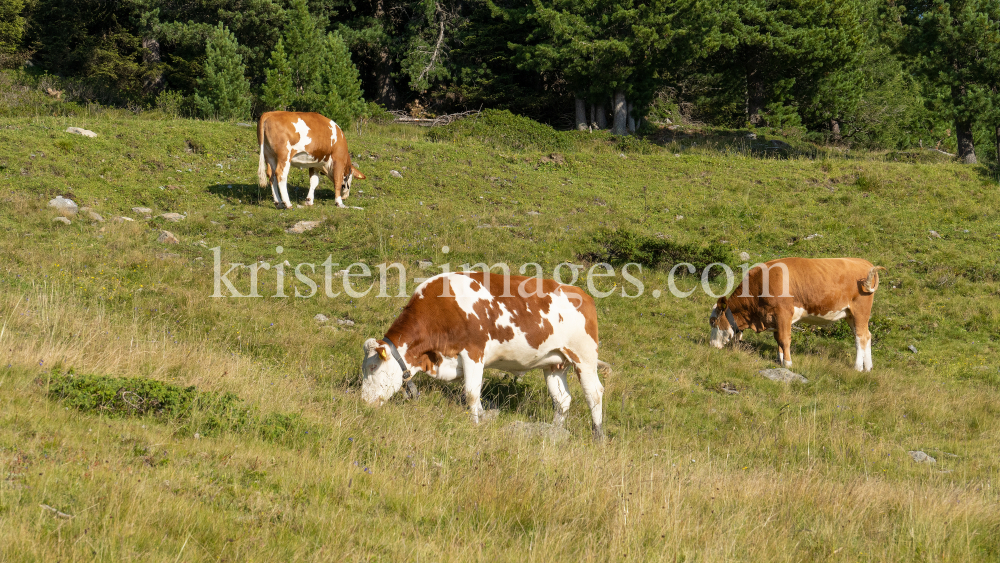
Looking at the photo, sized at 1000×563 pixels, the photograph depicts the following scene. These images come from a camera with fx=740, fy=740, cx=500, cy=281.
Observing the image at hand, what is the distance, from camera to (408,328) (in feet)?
26.5

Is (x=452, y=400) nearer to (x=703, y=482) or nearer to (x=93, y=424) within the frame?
(x=703, y=482)

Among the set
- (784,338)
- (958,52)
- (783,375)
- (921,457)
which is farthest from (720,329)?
(958,52)

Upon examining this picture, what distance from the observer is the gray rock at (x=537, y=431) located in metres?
7.33

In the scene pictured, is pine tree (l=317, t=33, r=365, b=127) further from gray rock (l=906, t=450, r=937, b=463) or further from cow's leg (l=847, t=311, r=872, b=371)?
gray rock (l=906, t=450, r=937, b=463)

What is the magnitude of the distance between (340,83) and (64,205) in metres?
14.6

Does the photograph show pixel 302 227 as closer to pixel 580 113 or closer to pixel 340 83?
pixel 340 83

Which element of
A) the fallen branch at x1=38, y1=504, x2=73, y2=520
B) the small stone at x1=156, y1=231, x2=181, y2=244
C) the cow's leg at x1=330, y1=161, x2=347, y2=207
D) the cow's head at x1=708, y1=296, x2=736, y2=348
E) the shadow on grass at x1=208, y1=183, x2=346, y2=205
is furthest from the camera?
the cow's leg at x1=330, y1=161, x2=347, y2=207

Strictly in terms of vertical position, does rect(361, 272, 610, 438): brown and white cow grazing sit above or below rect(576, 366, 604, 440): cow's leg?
above

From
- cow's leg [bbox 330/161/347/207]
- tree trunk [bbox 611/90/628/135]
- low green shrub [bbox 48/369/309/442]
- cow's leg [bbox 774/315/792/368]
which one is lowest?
cow's leg [bbox 774/315/792/368]

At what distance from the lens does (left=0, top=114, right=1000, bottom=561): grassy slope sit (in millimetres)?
4645

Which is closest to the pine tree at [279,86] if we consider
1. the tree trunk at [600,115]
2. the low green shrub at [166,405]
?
the tree trunk at [600,115]

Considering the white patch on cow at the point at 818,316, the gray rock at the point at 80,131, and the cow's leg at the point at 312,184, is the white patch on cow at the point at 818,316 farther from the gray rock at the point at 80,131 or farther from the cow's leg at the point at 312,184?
the gray rock at the point at 80,131

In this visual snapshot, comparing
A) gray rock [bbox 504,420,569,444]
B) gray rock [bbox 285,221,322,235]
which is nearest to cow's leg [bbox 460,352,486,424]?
→ gray rock [bbox 504,420,569,444]

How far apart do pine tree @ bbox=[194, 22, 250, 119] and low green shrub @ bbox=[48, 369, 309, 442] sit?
72.4 ft
